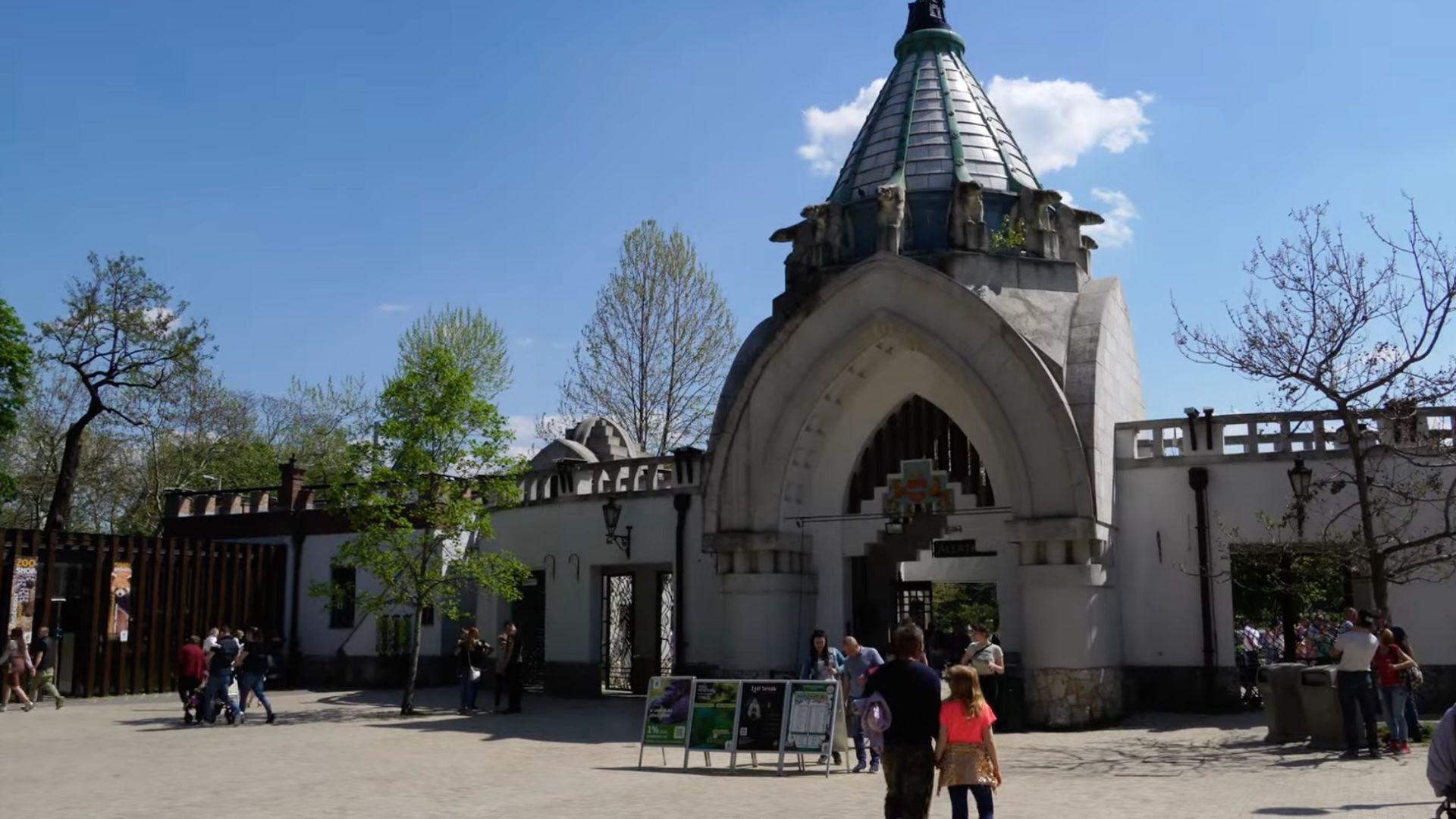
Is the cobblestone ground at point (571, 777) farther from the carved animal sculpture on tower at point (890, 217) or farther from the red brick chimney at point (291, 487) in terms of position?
the red brick chimney at point (291, 487)

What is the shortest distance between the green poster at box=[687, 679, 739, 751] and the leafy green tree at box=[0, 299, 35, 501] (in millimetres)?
26545

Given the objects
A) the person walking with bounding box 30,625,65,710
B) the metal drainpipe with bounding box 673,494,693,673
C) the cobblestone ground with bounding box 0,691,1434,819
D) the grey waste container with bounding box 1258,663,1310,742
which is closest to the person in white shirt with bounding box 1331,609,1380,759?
the cobblestone ground with bounding box 0,691,1434,819

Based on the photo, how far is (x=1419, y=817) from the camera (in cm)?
878

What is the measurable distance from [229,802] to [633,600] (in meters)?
15.3

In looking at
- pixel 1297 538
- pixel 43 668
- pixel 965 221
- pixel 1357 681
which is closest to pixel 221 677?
pixel 43 668

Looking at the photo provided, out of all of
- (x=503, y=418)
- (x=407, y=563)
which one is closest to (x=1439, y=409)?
(x=503, y=418)

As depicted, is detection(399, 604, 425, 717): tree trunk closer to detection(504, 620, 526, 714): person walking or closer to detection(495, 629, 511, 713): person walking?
detection(495, 629, 511, 713): person walking

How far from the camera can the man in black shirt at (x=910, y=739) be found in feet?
25.3

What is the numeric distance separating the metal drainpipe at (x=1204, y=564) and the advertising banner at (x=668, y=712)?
847cm

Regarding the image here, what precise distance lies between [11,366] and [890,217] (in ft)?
82.6

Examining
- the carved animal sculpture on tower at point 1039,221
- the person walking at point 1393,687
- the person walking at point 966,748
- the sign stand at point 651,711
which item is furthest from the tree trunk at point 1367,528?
the person walking at point 966,748

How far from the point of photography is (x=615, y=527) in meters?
22.0

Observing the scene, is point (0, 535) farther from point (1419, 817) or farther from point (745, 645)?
point (1419, 817)

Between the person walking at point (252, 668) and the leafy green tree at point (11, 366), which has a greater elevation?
the leafy green tree at point (11, 366)
